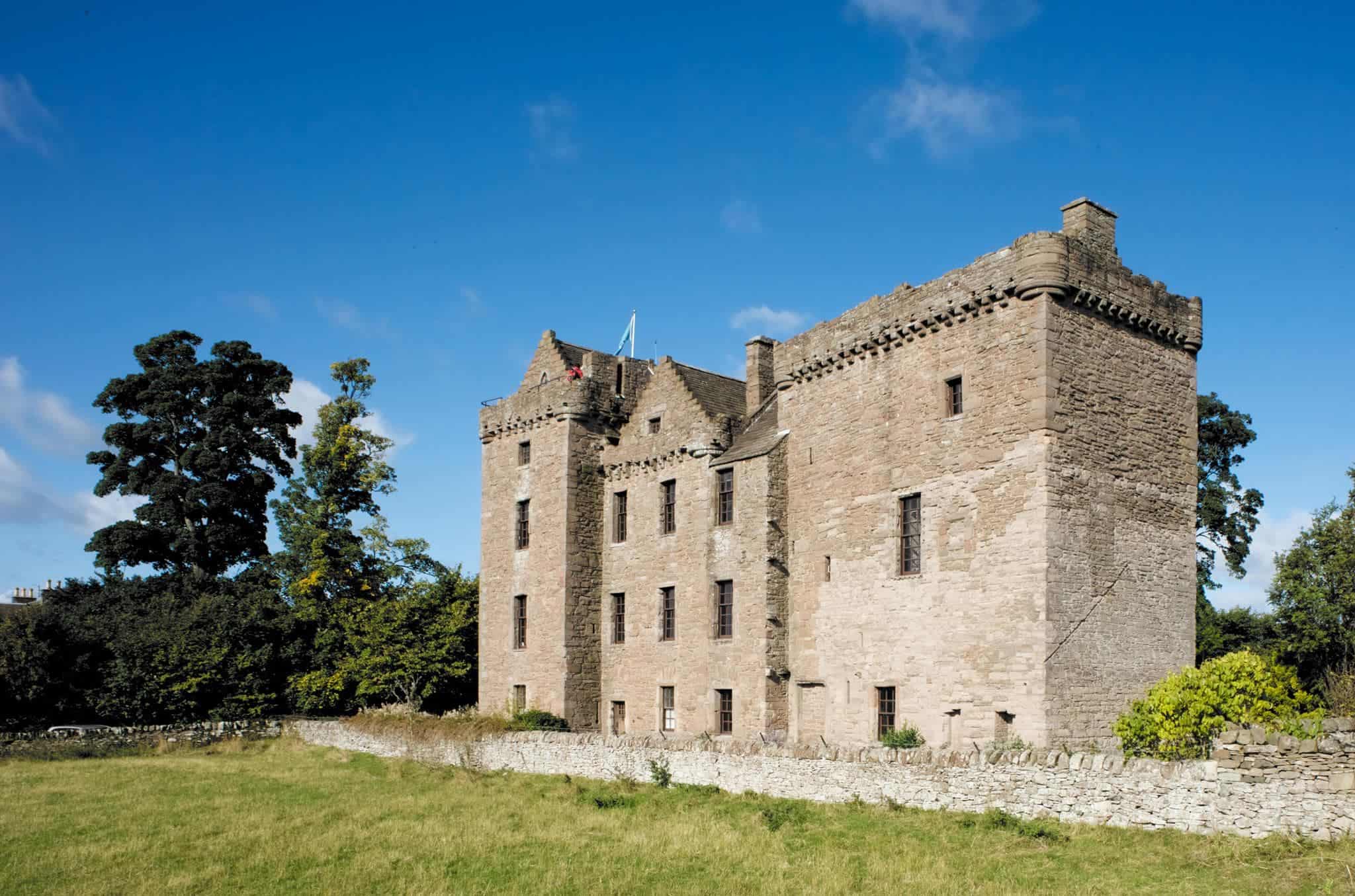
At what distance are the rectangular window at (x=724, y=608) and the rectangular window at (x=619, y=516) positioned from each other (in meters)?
5.56

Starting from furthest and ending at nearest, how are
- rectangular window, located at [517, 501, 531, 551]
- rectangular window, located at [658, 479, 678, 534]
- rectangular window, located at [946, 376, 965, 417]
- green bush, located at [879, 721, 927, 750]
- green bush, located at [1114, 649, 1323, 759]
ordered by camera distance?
rectangular window, located at [517, 501, 531, 551]
rectangular window, located at [658, 479, 678, 534]
rectangular window, located at [946, 376, 965, 417]
green bush, located at [879, 721, 927, 750]
green bush, located at [1114, 649, 1323, 759]

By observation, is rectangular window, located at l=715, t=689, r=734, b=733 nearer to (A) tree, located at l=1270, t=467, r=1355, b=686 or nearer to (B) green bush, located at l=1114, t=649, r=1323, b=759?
(B) green bush, located at l=1114, t=649, r=1323, b=759

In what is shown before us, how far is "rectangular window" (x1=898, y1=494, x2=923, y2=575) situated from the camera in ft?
82.7

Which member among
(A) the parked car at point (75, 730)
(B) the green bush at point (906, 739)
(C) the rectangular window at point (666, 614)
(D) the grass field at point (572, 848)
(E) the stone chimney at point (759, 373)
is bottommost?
(A) the parked car at point (75, 730)

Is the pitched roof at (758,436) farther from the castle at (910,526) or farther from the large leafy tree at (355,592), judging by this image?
the large leafy tree at (355,592)

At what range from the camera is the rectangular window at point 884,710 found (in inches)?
1001

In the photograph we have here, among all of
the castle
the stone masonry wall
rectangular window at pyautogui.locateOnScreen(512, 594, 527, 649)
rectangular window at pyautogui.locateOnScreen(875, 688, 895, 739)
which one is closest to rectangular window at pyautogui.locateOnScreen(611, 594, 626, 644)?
the castle

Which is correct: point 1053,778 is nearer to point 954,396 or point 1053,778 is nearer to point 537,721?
point 954,396

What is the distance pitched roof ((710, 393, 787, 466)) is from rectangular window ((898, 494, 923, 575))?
4901mm

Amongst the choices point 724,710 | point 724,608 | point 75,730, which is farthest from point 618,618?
point 75,730

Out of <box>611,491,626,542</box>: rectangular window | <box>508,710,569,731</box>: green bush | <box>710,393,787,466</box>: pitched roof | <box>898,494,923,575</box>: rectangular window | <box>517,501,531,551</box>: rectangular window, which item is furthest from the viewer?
<box>517,501,531,551</box>: rectangular window

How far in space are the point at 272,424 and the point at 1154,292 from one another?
38483mm

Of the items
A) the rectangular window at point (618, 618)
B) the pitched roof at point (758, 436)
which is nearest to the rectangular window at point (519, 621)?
the rectangular window at point (618, 618)

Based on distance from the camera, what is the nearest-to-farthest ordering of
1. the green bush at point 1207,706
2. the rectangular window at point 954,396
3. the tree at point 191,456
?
the green bush at point 1207,706 < the rectangular window at point 954,396 < the tree at point 191,456
